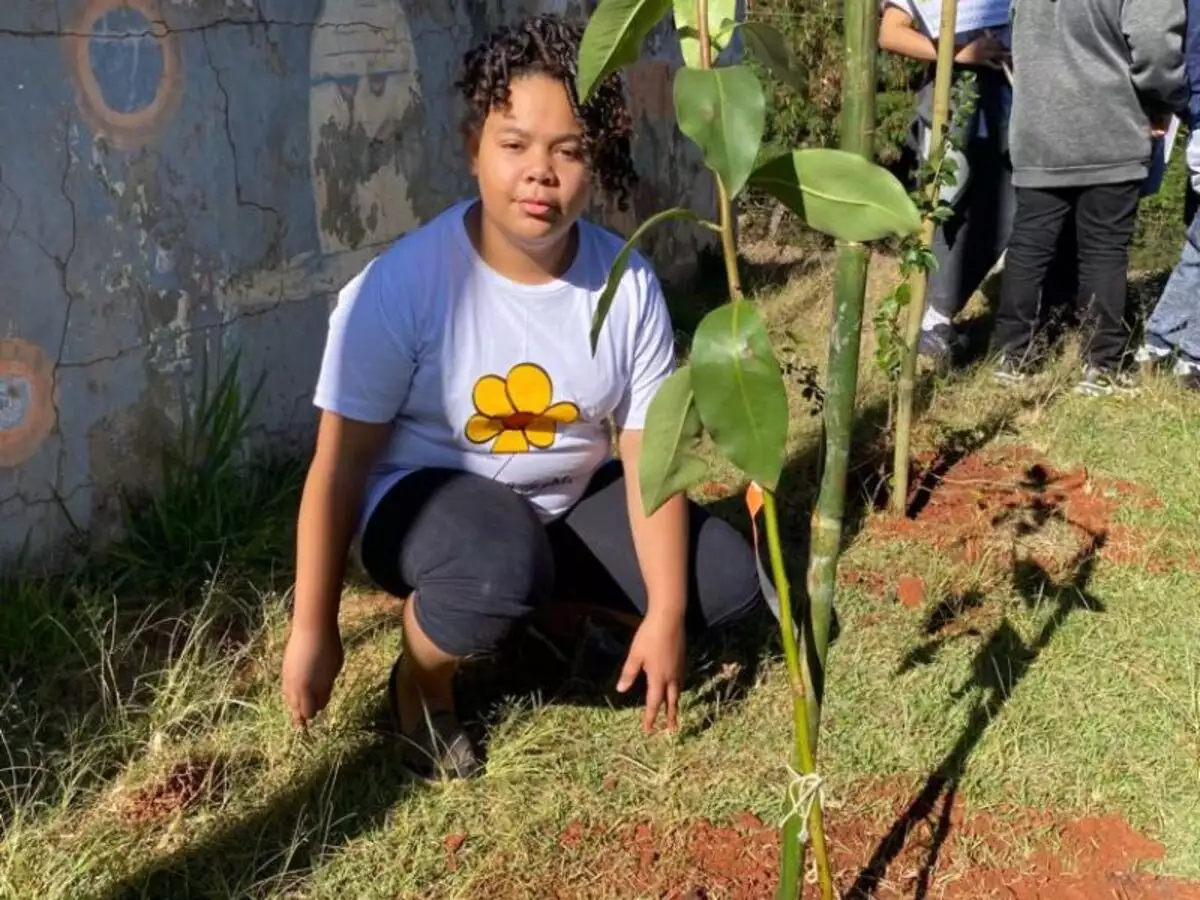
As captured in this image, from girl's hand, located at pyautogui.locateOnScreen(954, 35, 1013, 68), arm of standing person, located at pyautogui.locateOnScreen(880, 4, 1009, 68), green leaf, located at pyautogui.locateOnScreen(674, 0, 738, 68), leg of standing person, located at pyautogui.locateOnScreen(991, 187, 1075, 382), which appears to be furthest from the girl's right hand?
girl's hand, located at pyautogui.locateOnScreen(954, 35, 1013, 68)

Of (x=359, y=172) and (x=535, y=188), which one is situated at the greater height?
(x=535, y=188)

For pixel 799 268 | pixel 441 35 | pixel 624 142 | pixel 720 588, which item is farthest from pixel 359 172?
pixel 799 268

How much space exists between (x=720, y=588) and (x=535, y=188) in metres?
0.82

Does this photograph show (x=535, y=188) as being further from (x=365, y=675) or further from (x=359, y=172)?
(x=359, y=172)

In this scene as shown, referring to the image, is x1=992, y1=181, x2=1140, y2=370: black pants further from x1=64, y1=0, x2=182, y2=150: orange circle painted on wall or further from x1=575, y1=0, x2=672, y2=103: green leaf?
x1=575, y1=0, x2=672, y2=103: green leaf

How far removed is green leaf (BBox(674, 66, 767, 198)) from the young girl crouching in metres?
0.86

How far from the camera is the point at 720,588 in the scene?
240 centimetres

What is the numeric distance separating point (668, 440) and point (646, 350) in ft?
3.28

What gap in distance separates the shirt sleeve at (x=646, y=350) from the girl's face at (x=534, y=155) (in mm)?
281

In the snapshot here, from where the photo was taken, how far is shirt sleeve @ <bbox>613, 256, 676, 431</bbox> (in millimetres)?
2318

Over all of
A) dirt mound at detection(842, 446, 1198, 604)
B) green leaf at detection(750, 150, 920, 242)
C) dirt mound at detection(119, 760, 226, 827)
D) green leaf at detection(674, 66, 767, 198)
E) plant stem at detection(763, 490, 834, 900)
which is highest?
green leaf at detection(674, 66, 767, 198)

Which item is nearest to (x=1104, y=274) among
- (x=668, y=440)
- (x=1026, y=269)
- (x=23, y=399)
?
(x=1026, y=269)

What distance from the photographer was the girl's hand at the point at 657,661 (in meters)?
2.16

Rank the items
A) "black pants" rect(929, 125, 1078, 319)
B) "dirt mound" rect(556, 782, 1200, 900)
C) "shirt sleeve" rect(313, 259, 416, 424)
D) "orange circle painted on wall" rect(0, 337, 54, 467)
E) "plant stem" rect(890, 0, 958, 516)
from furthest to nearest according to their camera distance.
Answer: "black pants" rect(929, 125, 1078, 319)
"plant stem" rect(890, 0, 958, 516)
"orange circle painted on wall" rect(0, 337, 54, 467)
"shirt sleeve" rect(313, 259, 416, 424)
"dirt mound" rect(556, 782, 1200, 900)
